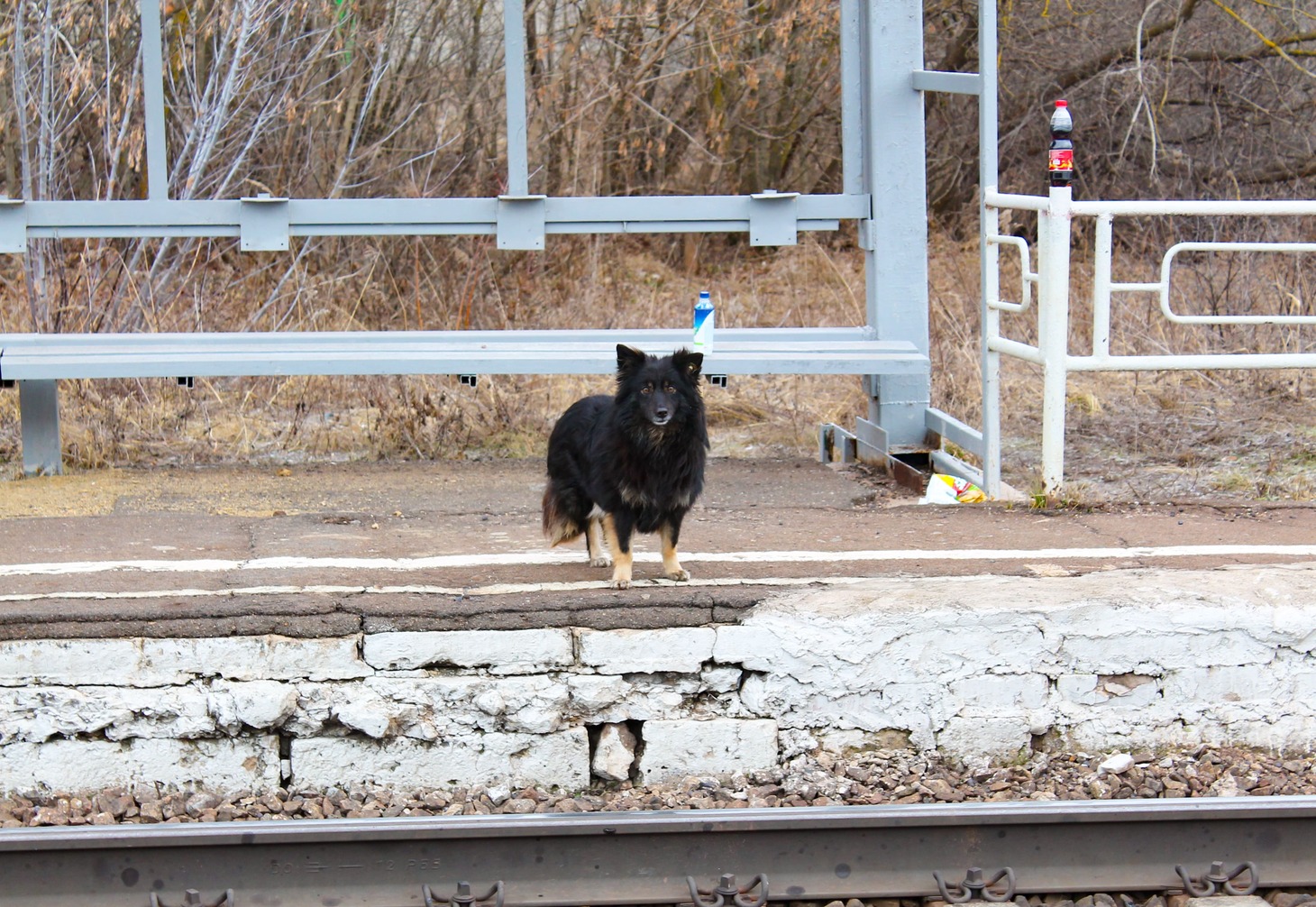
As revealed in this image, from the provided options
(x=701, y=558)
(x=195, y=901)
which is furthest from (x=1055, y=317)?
(x=195, y=901)

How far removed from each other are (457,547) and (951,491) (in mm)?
2404

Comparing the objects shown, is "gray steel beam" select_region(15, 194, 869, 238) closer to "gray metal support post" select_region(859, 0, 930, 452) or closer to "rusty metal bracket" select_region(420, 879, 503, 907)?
"gray metal support post" select_region(859, 0, 930, 452)

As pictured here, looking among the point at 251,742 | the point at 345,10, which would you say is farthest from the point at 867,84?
the point at 251,742

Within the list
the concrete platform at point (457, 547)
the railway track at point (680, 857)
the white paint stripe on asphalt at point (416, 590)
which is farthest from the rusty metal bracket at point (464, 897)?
the white paint stripe on asphalt at point (416, 590)

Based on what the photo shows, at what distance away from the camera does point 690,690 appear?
4.34 meters

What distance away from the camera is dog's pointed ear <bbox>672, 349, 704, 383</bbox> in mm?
4688

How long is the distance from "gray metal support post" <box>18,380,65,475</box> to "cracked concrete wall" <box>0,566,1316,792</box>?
3.08 m

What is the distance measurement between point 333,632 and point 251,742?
41cm

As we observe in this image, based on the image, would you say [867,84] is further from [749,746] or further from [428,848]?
[428,848]

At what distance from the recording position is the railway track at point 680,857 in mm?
3396

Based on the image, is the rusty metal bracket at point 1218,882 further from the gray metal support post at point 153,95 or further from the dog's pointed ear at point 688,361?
the gray metal support post at point 153,95

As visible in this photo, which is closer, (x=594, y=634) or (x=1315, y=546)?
(x=594, y=634)

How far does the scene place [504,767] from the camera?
14.1 ft

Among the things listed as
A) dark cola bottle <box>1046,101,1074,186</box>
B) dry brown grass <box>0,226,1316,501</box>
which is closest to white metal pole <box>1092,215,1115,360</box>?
dark cola bottle <box>1046,101,1074,186</box>
